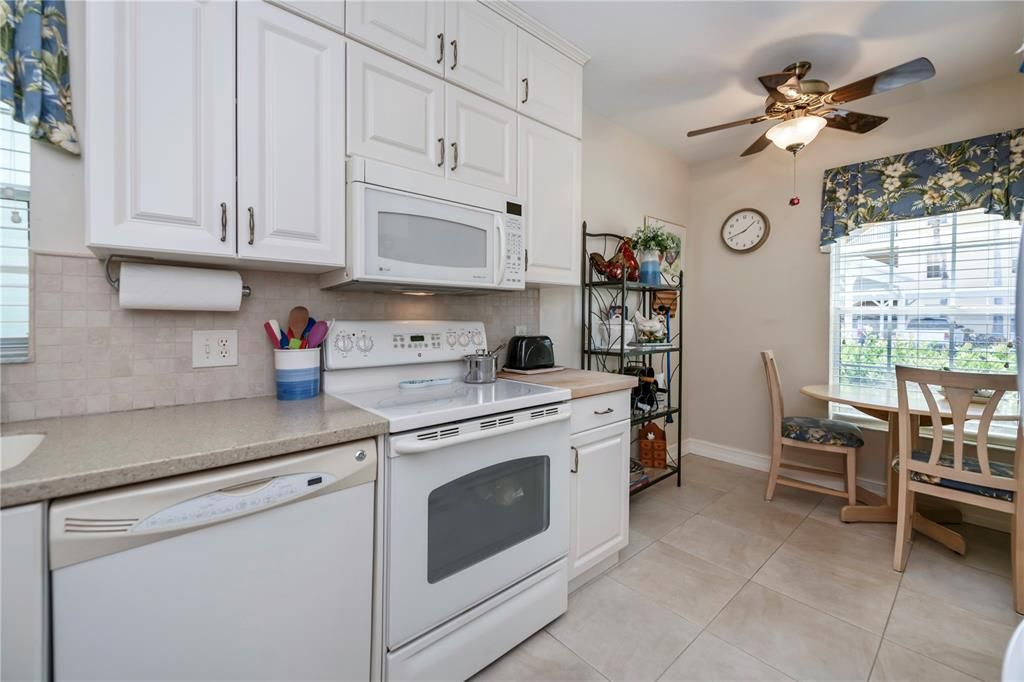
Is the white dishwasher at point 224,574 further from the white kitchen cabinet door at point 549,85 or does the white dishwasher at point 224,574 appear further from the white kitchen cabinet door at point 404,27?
the white kitchen cabinet door at point 549,85

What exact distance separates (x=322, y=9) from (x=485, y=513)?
1.72 metres

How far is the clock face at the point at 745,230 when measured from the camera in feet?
10.8

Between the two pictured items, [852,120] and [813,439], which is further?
[813,439]

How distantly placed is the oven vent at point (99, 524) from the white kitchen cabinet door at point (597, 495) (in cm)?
133

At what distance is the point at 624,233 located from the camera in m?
3.07

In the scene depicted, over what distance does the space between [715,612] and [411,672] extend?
1.22 m

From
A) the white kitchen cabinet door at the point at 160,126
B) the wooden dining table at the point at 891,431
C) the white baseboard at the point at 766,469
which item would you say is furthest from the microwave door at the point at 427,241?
the white baseboard at the point at 766,469

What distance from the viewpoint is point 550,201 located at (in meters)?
2.07

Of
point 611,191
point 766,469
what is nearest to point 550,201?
point 611,191

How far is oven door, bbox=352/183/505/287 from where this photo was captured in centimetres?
143

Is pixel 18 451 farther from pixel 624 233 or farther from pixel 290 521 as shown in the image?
pixel 624 233

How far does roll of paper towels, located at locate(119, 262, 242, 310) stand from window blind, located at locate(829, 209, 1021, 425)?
11.7ft

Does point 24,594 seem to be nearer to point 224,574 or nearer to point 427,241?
point 224,574

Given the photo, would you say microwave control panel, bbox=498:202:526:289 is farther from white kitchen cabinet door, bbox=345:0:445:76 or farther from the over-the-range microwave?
white kitchen cabinet door, bbox=345:0:445:76
